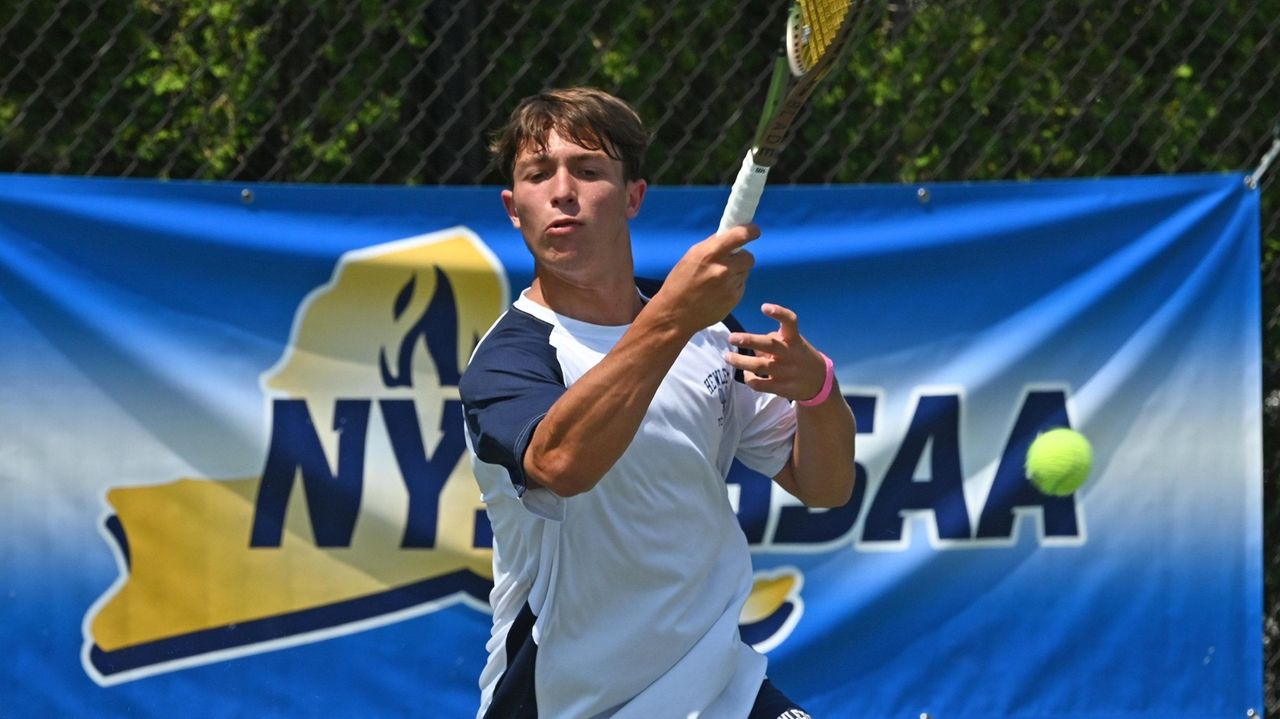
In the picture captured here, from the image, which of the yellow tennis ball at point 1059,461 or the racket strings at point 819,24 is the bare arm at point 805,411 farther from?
the yellow tennis ball at point 1059,461

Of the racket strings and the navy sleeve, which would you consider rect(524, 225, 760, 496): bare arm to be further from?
the racket strings

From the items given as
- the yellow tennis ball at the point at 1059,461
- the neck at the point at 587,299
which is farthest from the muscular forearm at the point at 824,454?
the yellow tennis ball at the point at 1059,461

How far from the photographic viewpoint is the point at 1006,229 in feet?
12.9

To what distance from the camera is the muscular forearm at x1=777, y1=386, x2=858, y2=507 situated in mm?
2436

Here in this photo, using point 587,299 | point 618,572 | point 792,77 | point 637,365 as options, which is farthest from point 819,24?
point 618,572

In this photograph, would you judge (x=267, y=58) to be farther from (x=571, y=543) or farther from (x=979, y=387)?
(x=571, y=543)

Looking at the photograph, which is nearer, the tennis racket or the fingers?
the tennis racket

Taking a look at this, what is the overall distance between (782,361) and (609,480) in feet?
1.09

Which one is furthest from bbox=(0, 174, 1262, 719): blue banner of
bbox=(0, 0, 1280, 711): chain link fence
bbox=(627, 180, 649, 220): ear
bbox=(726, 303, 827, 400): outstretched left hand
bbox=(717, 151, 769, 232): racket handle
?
bbox=(717, 151, 769, 232): racket handle

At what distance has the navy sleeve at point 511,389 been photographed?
2.15 meters

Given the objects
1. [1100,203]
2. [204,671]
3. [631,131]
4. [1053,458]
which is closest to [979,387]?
[1053,458]

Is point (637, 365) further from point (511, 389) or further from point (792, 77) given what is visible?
point (792, 77)

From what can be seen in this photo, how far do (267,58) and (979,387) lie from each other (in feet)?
6.66

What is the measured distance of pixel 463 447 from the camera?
12.3ft
